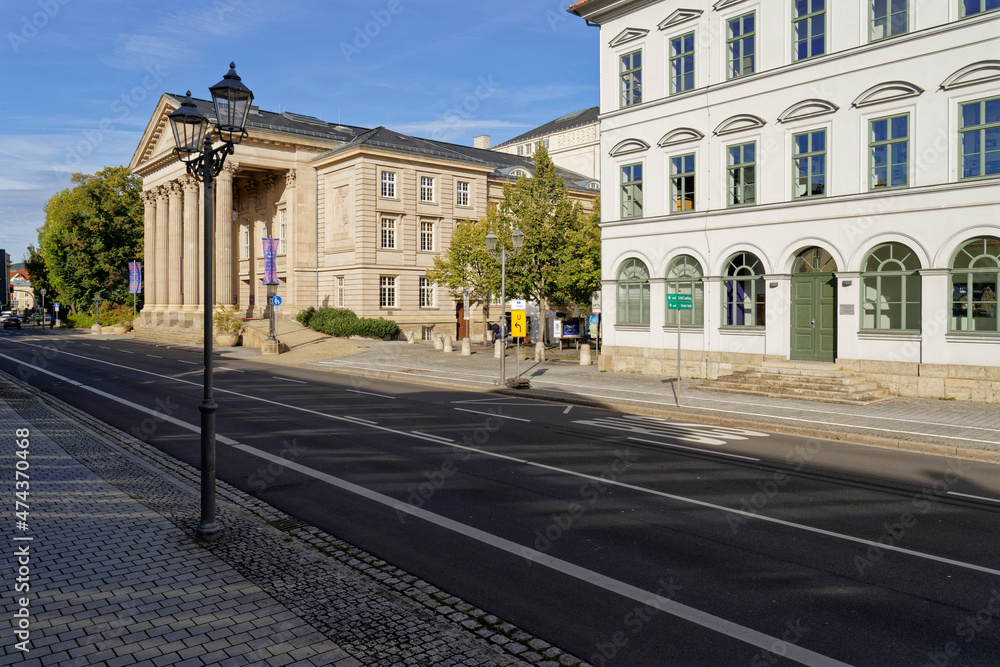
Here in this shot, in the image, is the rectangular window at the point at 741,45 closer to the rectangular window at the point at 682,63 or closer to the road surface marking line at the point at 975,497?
the rectangular window at the point at 682,63

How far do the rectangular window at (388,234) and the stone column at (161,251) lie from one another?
77.3ft

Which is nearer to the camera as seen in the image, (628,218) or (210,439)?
(210,439)

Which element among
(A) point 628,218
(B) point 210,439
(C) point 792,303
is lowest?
(B) point 210,439

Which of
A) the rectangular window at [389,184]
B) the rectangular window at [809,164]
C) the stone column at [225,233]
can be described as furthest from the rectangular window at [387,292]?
the rectangular window at [809,164]

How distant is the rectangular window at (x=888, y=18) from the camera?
19984 millimetres

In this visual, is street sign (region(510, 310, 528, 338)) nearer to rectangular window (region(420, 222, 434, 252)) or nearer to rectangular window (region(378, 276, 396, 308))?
rectangular window (region(378, 276, 396, 308))

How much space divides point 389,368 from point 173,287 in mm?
37774

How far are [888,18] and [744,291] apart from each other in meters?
9.21

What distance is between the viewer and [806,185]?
22.4 m

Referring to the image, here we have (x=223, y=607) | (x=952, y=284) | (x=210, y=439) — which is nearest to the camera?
(x=223, y=607)

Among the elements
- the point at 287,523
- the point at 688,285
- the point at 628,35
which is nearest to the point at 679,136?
the point at 628,35

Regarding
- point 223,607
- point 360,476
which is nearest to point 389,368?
point 360,476

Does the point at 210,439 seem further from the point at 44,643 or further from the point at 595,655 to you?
the point at 595,655

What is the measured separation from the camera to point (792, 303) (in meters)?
22.9
